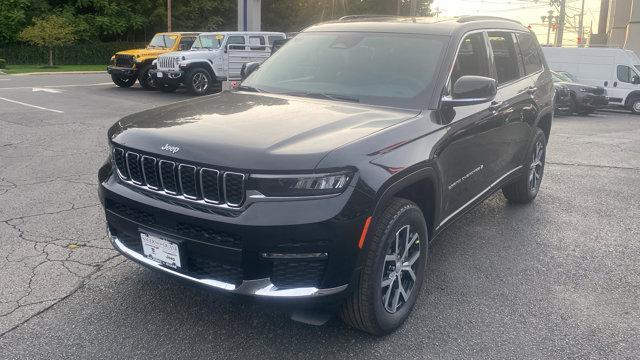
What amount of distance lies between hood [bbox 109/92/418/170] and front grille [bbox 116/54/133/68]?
52.6 ft

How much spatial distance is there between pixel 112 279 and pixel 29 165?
167 inches

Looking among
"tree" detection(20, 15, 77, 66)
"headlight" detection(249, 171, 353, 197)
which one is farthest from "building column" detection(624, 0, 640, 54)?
"headlight" detection(249, 171, 353, 197)

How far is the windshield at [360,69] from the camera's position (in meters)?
4.05

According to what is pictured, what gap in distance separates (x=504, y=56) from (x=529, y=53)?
2.91ft

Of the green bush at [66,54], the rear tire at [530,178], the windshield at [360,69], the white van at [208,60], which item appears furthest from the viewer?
the green bush at [66,54]

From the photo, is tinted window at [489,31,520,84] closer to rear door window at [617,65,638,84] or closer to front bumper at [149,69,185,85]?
front bumper at [149,69,185,85]

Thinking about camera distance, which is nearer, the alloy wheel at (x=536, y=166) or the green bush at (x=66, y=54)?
the alloy wheel at (x=536, y=166)

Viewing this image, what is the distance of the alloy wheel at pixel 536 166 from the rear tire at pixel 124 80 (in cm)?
1561

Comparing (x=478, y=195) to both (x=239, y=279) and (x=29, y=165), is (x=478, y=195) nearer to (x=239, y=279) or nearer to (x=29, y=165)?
(x=239, y=279)

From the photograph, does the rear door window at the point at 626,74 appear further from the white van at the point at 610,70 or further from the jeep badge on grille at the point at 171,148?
→ the jeep badge on grille at the point at 171,148

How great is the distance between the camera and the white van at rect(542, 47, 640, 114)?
19453 millimetres

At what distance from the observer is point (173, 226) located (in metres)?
3.11

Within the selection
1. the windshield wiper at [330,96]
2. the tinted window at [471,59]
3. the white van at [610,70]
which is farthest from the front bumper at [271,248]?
the white van at [610,70]

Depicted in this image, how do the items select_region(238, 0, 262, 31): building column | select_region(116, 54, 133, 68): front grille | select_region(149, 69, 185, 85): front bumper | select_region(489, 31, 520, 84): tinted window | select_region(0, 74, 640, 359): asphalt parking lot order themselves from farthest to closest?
select_region(238, 0, 262, 31): building column < select_region(116, 54, 133, 68): front grille < select_region(149, 69, 185, 85): front bumper < select_region(489, 31, 520, 84): tinted window < select_region(0, 74, 640, 359): asphalt parking lot
